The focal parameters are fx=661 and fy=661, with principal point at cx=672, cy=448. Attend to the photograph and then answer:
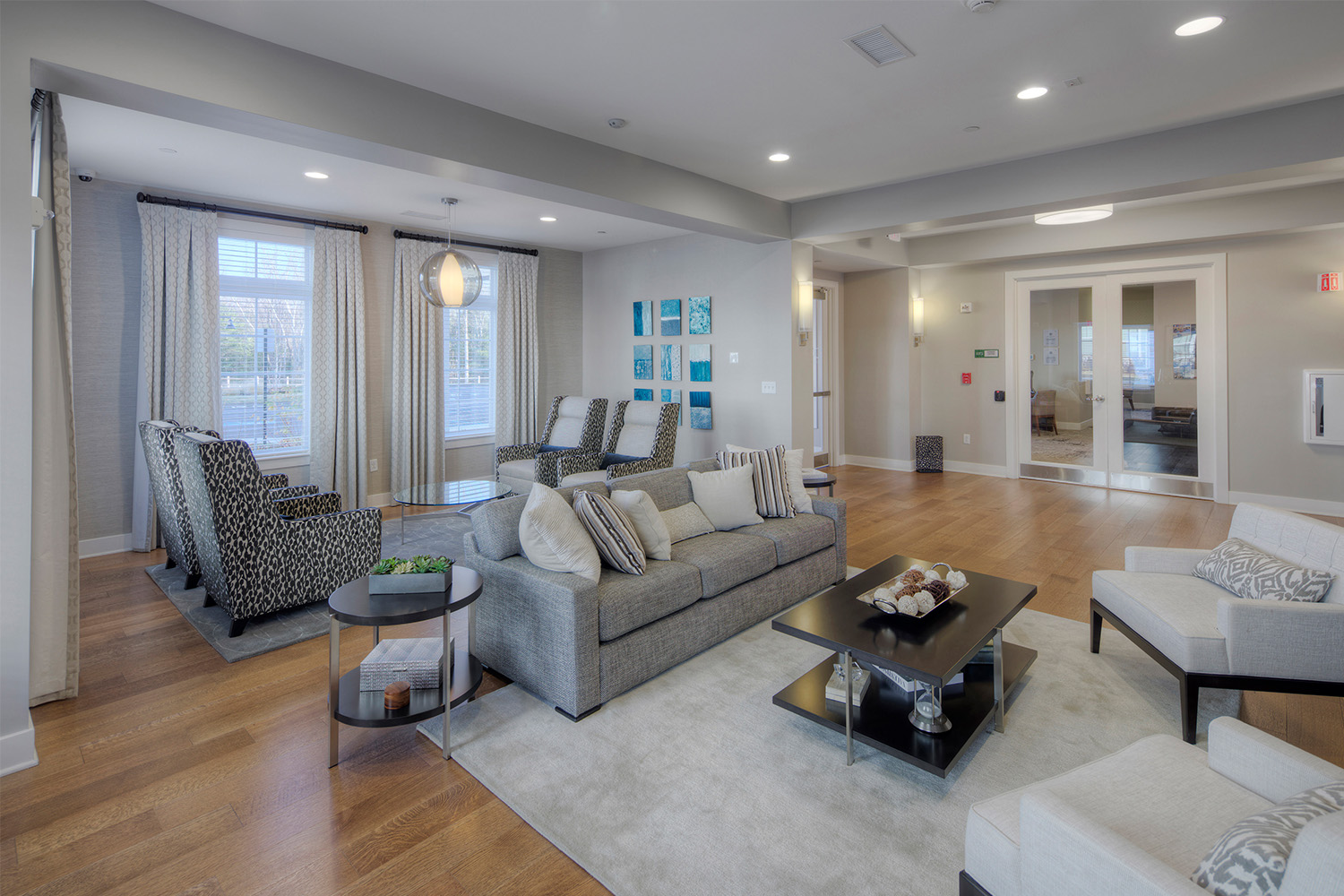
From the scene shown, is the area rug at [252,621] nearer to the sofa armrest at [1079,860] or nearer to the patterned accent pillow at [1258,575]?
the sofa armrest at [1079,860]

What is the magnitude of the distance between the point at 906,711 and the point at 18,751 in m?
3.13

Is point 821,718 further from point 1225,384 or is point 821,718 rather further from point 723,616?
point 1225,384

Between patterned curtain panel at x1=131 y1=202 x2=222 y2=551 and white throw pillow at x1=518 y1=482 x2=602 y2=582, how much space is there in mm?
3961

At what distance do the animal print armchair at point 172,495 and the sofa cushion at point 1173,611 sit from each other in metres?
4.31

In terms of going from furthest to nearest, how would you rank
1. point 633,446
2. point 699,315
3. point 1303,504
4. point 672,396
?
point 672,396
point 699,315
point 633,446
point 1303,504

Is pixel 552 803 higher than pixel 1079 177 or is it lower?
lower

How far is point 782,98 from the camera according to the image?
3527 mm

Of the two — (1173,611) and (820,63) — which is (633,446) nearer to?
(820,63)

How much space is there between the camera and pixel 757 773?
224cm

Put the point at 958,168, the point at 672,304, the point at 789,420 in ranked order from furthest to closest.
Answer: the point at 672,304
the point at 789,420
the point at 958,168

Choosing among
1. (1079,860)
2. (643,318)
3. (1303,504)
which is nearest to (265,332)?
(643,318)

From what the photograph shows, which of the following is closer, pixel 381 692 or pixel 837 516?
pixel 381 692

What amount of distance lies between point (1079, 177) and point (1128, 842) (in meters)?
4.58

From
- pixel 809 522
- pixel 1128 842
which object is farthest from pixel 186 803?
pixel 809 522
